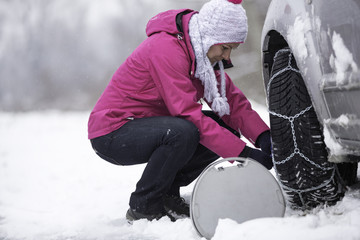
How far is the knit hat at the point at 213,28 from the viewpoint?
188 centimetres

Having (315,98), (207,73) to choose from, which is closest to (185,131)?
(207,73)

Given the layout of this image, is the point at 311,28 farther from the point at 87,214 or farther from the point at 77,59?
the point at 77,59

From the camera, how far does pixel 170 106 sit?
1.90 meters

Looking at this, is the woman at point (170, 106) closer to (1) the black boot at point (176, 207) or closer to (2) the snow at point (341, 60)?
(1) the black boot at point (176, 207)

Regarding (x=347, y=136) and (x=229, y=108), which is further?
(x=229, y=108)

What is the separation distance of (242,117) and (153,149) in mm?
499

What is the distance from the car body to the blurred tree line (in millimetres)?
7855

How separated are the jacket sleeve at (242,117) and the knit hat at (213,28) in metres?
0.27

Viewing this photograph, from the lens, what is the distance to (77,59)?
9.63 m

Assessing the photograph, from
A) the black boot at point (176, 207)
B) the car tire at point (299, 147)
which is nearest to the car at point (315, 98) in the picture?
the car tire at point (299, 147)

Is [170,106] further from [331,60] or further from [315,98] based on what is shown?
[331,60]

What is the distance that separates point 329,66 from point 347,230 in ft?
1.76

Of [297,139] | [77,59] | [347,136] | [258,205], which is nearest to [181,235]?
[258,205]

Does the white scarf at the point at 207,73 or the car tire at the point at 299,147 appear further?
the white scarf at the point at 207,73
